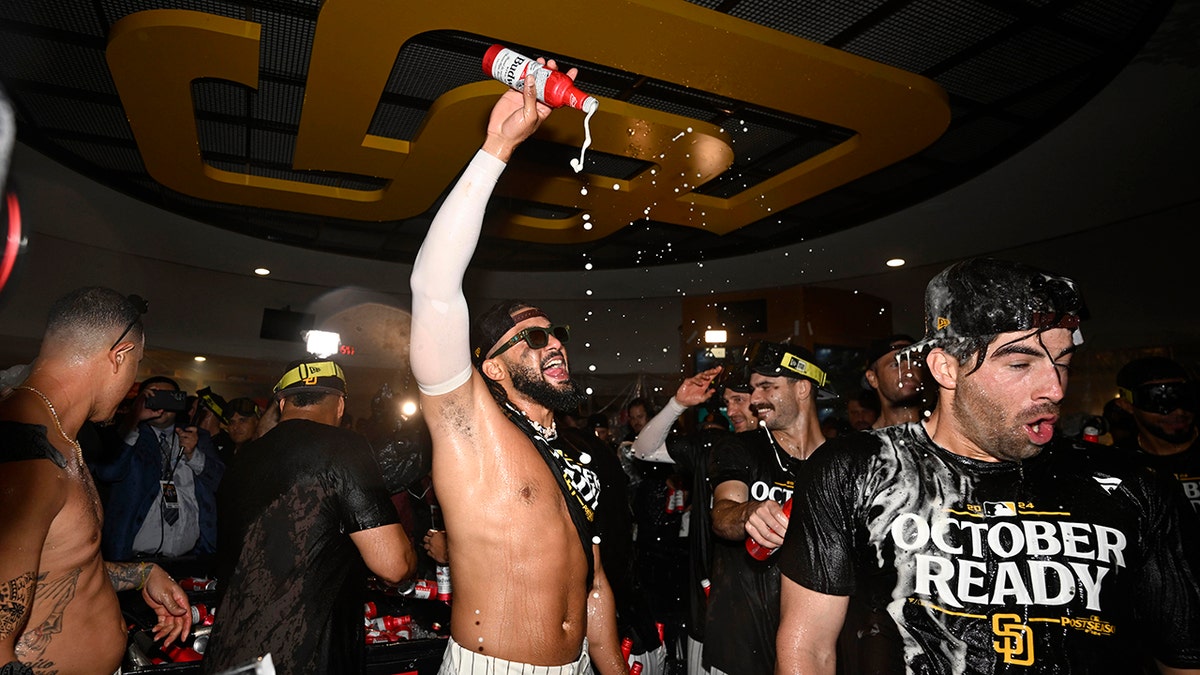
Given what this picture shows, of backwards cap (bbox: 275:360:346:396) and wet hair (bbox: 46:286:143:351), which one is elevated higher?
wet hair (bbox: 46:286:143:351)

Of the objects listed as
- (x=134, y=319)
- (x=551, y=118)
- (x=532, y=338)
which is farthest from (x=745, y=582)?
(x=551, y=118)

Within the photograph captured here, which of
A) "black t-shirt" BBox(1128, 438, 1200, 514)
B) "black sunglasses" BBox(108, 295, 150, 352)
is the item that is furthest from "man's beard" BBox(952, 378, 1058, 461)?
"black sunglasses" BBox(108, 295, 150, 352)

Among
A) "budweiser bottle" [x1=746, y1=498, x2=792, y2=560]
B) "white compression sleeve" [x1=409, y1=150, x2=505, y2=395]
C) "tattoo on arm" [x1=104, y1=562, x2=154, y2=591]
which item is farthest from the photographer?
"tattoo on arm" [x1=104, y1=562, x2=154, y2=591]

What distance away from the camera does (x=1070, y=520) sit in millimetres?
2045

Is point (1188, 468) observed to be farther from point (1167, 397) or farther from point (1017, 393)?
point (1017, 393)

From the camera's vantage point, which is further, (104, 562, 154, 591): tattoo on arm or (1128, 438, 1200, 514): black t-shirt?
(1128, 438, 1200, 514): black t-shirt

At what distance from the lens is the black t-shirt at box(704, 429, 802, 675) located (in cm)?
359

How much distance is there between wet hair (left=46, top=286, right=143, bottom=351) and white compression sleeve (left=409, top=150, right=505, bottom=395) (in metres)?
1.59

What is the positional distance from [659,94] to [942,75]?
108 inches

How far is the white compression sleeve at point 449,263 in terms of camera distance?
2.08 metres

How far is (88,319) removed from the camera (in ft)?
9.30

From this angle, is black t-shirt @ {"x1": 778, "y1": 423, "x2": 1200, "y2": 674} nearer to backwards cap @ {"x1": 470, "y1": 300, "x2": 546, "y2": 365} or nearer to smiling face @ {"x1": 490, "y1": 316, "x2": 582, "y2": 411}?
smiling face @ {"x1": 490, "y1": 316, "x2": 582, "y2": 411}

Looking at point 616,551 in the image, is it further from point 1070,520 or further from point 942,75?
point 942,75

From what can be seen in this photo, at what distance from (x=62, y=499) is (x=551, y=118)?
5.43m
